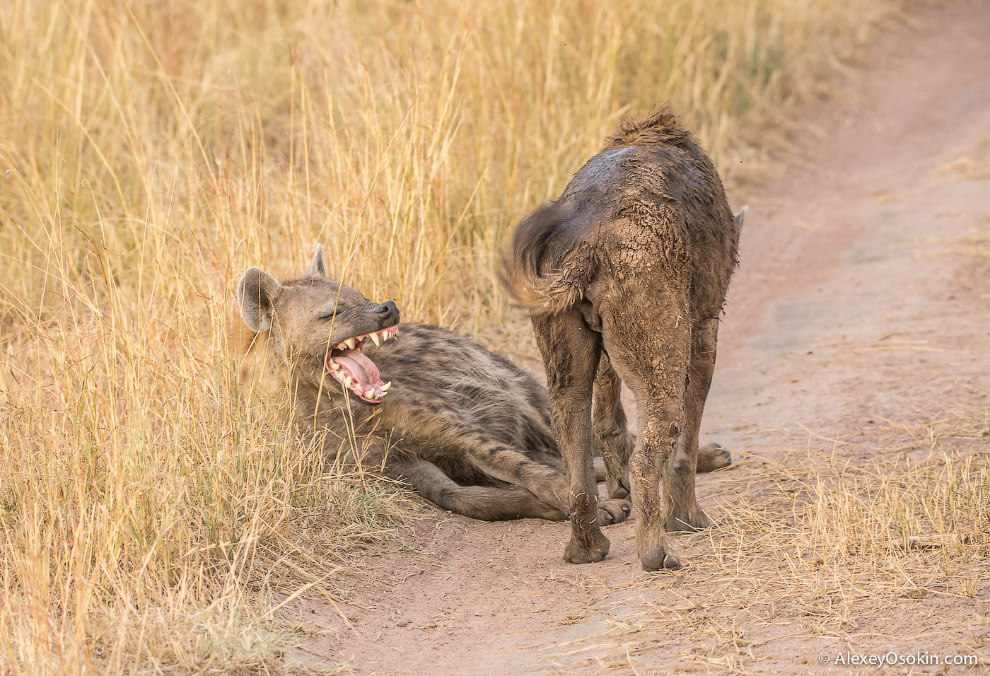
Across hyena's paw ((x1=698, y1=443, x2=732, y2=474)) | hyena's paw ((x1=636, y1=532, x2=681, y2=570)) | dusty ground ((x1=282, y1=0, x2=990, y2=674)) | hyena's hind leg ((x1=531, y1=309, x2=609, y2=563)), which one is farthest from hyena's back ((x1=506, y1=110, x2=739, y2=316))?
hyena's paw ((x1=698, y1=443, x2=732, y2=474))

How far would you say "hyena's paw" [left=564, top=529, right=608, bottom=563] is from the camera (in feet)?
11.3

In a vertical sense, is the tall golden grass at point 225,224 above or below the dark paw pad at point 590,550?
above

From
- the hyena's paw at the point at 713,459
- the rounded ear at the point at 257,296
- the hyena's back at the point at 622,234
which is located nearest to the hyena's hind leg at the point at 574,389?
the hyena's back at the point at 622,234

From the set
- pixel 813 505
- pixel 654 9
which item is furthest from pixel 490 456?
pixel 654 9

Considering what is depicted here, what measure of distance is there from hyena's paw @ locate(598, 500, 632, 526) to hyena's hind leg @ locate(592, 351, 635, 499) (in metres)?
0.13

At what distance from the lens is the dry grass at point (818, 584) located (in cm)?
267

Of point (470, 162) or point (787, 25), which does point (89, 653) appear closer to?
point (470, 162)

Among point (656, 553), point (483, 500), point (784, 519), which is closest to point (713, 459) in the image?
point (784, 519)

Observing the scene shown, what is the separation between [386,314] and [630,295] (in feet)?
4.18

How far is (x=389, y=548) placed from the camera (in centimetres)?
375

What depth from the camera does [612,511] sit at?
3902mm

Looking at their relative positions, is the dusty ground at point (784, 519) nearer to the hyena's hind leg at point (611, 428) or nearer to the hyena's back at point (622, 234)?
the hyena's hind leg at point (611, 428)

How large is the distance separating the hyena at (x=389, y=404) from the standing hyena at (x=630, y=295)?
0.66 meters

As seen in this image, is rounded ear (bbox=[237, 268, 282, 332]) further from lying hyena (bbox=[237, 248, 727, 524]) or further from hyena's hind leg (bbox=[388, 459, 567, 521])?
hyena's hind leg (bbox=[388, 459, 567, 521])
